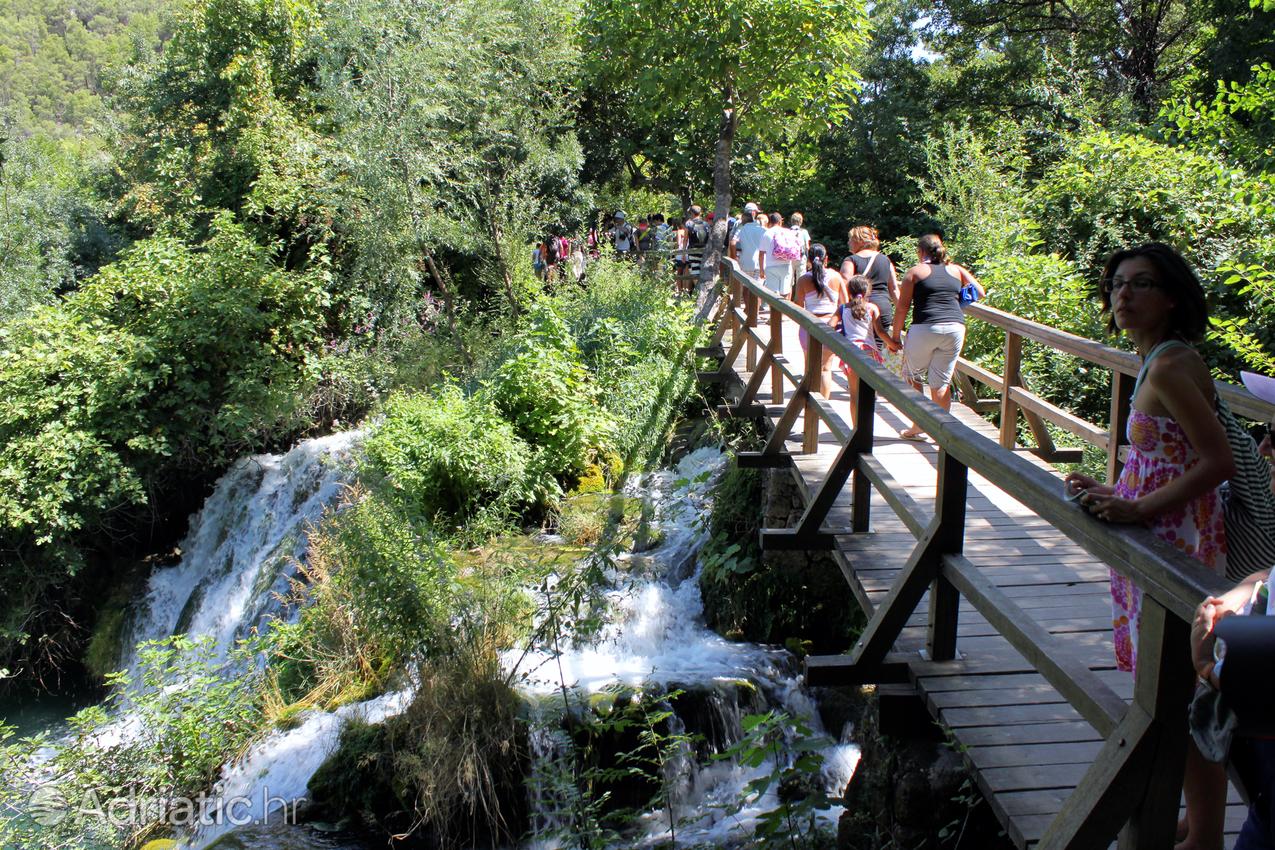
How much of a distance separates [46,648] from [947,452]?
46.5 feet

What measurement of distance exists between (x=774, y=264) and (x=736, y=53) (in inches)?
103

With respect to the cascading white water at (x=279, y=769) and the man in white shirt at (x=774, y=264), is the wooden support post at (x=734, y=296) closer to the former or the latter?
the man in white shirt at (x=774, y=264)

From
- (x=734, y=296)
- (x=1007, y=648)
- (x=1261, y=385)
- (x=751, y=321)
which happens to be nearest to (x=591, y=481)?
(x=751, y=321)

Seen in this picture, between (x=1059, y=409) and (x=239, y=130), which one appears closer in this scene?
(x=1059, y=409)

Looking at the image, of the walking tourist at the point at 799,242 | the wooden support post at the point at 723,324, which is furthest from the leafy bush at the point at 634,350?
the walking tourist at the point at 799,242

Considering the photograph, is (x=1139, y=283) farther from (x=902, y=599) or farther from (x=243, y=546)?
(x=243, y=546)

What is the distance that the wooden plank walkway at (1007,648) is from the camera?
125 inches

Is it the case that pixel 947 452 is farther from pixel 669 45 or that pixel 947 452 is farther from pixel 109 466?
pixel 109 466

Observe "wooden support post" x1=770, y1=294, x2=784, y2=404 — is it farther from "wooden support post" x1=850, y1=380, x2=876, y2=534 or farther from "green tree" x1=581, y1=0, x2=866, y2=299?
"green tree" x1=581, y1=0, x2=866, y2=299

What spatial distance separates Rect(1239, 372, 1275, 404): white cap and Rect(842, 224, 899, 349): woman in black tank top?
5422 mm

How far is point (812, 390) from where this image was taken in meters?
6.78

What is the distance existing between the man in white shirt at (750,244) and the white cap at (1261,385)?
9040 mm

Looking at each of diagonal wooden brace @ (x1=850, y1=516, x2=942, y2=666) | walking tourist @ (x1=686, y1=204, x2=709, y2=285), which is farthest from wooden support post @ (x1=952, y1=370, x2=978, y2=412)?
walking tourist @ (x1=686, y1=204, x2=709, y2=285)
